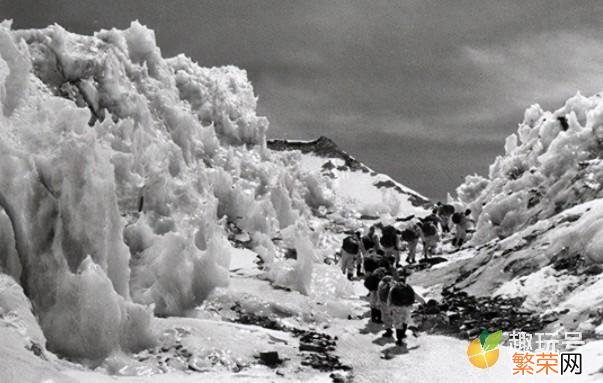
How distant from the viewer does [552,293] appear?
15.2 metres

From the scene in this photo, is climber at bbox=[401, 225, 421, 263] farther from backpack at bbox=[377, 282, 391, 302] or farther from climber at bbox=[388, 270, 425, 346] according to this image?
climber at bbox=[388, 270, 425, 346]

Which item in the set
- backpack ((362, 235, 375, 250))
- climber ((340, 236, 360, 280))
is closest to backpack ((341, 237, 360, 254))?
climber ((340, 236, 360, 280))

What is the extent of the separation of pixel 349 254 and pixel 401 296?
31.7 feet

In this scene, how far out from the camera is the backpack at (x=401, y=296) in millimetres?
14094

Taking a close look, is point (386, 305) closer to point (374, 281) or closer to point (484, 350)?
point (374, 281)

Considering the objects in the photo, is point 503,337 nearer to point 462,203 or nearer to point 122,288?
point 122,288

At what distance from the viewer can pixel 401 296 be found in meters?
14.2

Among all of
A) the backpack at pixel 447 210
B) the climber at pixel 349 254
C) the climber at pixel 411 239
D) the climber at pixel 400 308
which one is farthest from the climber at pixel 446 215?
the climber at pixel 400 308

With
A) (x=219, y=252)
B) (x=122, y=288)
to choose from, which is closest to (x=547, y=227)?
(x=219, y=252)

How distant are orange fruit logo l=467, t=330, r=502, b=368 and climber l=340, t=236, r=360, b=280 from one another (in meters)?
9.34

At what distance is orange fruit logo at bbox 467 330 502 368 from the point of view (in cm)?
1223

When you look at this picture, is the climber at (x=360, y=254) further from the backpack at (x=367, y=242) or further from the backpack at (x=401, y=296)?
the backpack at (x=401, y=296)

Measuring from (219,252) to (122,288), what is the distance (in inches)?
209

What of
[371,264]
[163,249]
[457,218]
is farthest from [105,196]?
[457,218]
